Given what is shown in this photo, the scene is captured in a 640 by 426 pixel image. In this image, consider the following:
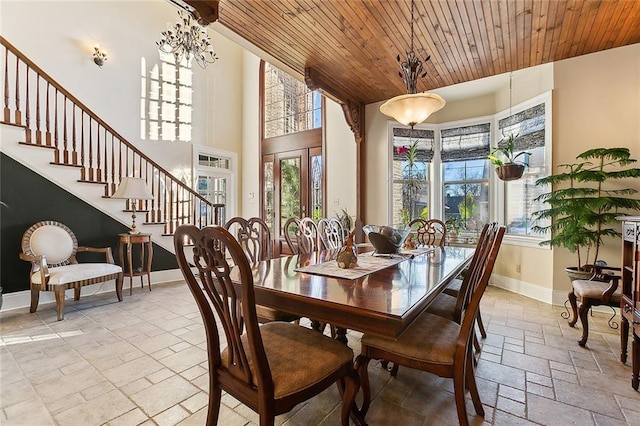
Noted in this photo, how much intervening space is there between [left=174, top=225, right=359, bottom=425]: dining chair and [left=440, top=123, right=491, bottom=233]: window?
13.8 ft

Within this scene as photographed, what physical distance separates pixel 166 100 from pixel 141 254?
3.16 meters

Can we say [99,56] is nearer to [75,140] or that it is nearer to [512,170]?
[75,140]

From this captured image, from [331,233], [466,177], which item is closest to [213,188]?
[331,233]

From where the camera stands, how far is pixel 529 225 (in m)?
4.11

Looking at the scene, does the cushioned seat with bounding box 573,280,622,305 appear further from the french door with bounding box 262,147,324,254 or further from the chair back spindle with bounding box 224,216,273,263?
the french door with bounding box 262,147,324,254

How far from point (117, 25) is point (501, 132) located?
6.65 metres

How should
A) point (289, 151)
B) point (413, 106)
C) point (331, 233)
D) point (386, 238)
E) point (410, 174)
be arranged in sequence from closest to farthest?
1. point (386, 238)
2. point (413, 106)
3. point (331, 233)
4. point (410, 174)
5. point (289, 151)

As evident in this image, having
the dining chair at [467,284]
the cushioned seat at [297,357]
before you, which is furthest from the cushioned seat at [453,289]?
the cushioned seat at [297,357]

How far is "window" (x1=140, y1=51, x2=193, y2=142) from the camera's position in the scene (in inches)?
217

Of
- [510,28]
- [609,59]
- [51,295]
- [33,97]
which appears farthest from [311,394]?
[33,97]

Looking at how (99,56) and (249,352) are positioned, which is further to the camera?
(99,56)

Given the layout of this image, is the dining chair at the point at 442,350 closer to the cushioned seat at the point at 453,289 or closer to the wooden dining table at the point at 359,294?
the wooden dining table at the point at 359,294

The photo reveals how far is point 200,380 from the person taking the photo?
1.93m

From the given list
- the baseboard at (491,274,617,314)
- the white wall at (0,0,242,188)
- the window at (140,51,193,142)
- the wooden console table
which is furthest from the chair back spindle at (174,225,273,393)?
the window at (140,51,193,142)
